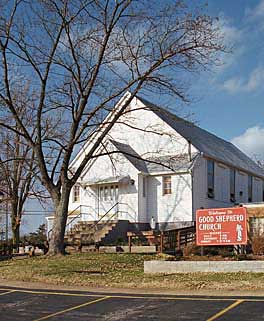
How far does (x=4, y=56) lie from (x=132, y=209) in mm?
14819

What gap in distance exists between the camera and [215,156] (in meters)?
39.1

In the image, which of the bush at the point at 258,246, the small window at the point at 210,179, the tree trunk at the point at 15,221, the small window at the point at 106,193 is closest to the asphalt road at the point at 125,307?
the bush at the point at 258,246

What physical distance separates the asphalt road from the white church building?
20306 mm

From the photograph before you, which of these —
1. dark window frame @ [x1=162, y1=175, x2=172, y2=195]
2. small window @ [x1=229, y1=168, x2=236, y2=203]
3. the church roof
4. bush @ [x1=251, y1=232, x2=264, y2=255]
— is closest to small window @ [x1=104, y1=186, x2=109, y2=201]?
dark window frame @ [x1=162, y1=175, x2=172, y2=195]

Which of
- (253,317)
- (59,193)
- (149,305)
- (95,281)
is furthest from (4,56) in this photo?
(253,317)

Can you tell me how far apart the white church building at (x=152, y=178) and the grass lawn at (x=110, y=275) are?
37.0 ft

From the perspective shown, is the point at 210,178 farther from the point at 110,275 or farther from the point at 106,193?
the point at 110,275

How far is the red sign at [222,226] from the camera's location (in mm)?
20280

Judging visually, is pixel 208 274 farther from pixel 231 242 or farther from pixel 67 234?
pixel 67 234

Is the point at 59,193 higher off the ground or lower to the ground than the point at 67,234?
higher

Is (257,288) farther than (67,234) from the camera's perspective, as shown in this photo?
No

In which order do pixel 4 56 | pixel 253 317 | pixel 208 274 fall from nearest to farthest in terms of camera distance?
pixel 253 317 → pixel 208 274 → pixel 4 56

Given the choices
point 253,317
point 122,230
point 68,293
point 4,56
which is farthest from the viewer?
point 122,230

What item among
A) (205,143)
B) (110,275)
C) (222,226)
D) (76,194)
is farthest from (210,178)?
(110,275)
